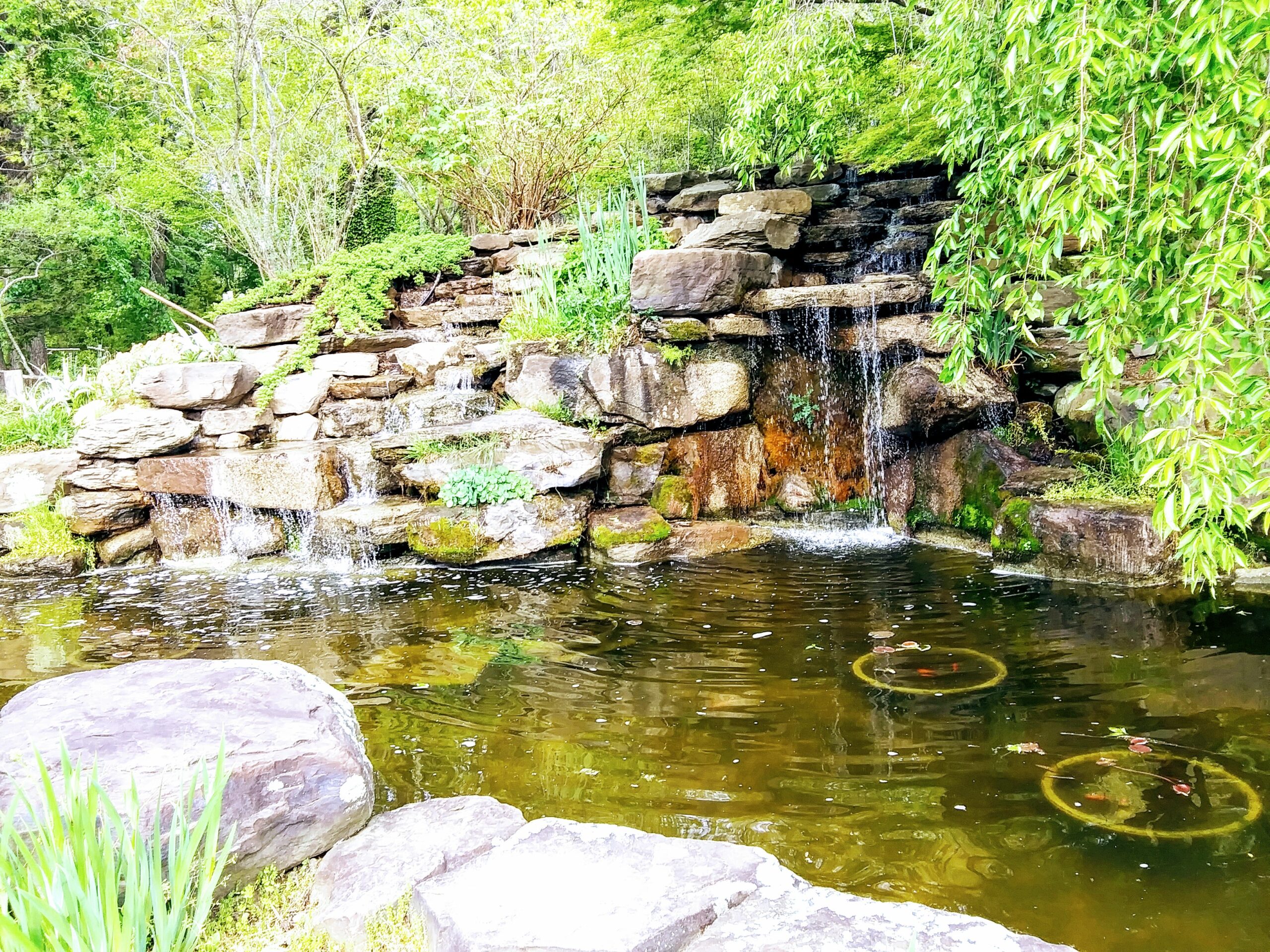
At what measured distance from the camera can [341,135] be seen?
13.1 m

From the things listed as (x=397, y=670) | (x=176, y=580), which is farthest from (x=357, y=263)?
(x=397, y=670)

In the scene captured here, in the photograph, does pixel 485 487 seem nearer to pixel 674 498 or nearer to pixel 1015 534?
pixel 674 498

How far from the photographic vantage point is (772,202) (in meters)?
9.51

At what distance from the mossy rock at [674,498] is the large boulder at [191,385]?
5065mm

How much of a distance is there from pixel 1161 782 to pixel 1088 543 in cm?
289

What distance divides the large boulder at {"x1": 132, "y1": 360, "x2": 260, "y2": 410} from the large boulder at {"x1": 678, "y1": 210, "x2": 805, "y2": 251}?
17.3 ft

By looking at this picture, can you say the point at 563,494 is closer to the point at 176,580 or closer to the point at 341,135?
the point at 176,580

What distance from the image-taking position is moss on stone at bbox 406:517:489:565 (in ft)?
22.2

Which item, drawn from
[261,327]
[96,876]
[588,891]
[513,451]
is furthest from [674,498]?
[261,327]

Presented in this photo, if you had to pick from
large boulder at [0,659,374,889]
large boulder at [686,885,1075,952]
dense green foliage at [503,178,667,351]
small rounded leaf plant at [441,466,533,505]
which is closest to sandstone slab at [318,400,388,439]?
dense green foliage at [503,178,667,351]

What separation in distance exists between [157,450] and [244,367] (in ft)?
4.88

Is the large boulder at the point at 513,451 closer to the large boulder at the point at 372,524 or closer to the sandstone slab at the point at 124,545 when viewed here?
the large boulder at the point at 372,524

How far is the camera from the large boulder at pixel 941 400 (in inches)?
272

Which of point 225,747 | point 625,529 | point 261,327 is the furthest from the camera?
point 261,327
